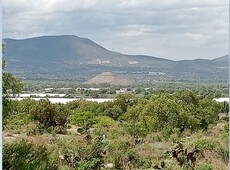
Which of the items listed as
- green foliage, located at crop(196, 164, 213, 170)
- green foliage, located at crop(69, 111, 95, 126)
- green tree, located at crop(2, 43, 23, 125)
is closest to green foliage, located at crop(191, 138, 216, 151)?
green foliage, located at crop(196, 164, 213, 170)

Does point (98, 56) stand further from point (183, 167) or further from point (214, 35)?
point (214, 35)

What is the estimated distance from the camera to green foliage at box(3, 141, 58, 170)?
2133 mm

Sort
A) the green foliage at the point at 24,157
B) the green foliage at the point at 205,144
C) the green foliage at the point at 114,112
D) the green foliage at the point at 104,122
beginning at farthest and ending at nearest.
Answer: the green foliage at the point at 114,112 → the green foliage at the point at 104,122 → the green foliage at the point at 205,144 → the green foliage at the point at 24,157

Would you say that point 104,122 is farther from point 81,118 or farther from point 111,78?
point 111,78

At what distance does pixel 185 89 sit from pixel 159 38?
19.2ft

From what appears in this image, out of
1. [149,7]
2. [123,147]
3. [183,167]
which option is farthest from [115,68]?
[149,7]

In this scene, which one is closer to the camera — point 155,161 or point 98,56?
point 155,161

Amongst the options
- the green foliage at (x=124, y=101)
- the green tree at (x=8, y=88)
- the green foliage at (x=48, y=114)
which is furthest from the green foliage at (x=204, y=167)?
the green foliage at (x=124, y=101)

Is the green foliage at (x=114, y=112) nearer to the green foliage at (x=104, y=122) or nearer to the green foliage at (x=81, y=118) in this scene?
the green foliage at (x=81, y=118)

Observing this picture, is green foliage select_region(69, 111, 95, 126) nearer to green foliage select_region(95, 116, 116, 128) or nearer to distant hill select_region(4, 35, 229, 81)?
green foliage select_region(95, 116, 116, 128)

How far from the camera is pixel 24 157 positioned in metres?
2.29

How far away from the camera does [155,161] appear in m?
4.45

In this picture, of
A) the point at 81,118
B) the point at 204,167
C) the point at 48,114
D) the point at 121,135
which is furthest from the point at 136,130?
the point at 204,167

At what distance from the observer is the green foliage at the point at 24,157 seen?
7.00ft
